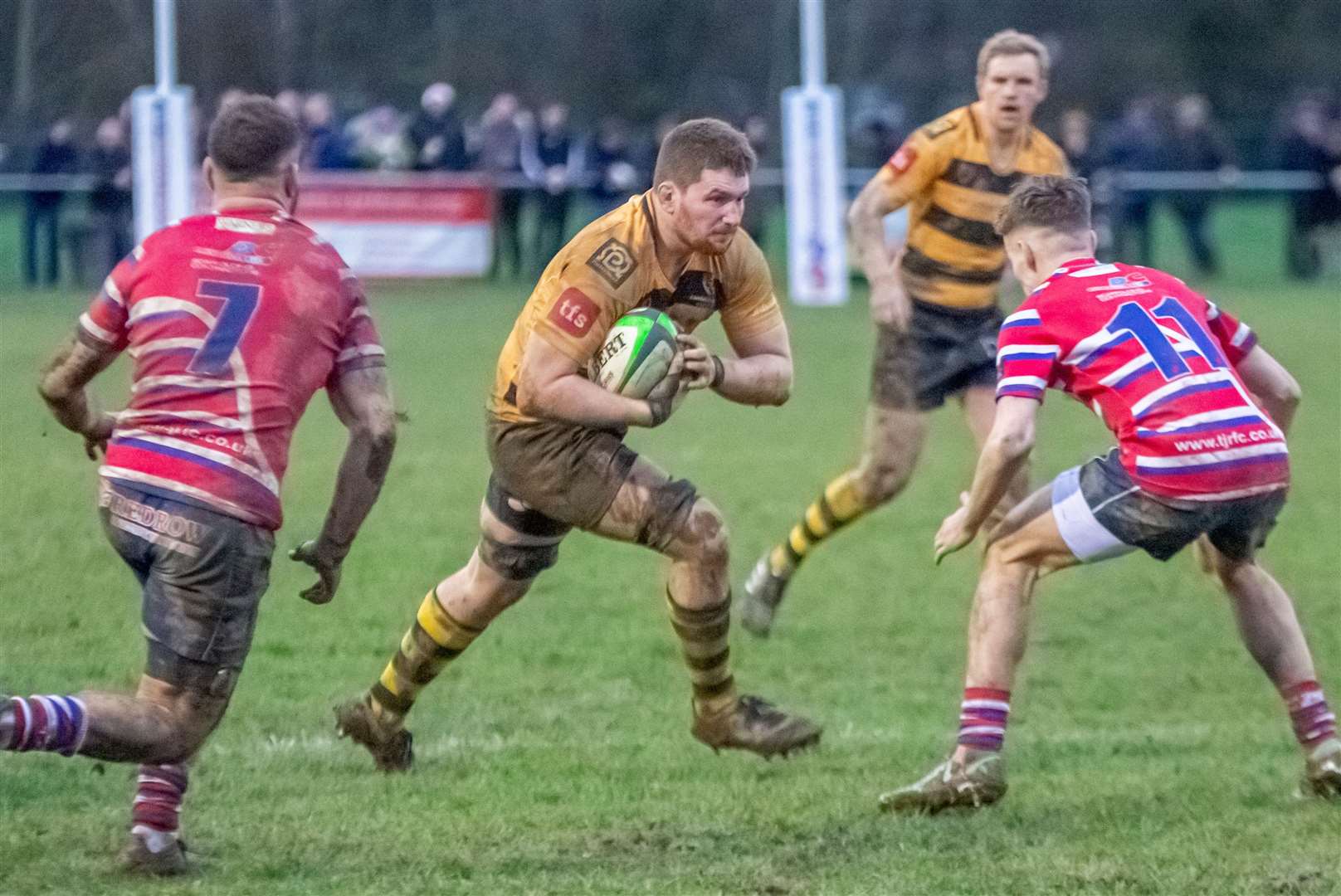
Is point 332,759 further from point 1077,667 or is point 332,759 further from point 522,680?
point 1077,667

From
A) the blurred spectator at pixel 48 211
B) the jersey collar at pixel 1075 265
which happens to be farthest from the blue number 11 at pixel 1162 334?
the blurred spectator at pixel 48 211

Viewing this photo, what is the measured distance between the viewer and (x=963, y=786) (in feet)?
18.2

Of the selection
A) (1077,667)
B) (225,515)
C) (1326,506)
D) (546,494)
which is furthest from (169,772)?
(1326,506)

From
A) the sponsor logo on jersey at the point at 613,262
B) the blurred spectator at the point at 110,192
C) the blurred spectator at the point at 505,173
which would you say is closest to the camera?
the sponsor logo on jersey at the point at 613,262

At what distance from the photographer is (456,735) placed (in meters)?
6.70

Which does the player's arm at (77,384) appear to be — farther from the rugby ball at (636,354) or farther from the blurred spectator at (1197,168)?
the blurred spectator at (1197,168)

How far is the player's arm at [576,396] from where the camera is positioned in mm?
5410

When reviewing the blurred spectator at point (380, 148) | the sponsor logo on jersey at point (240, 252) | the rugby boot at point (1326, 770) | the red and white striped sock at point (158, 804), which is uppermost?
the sponsor logo on jersey at point (240, 252)

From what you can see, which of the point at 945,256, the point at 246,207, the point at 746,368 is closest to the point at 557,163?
the point at 945,256

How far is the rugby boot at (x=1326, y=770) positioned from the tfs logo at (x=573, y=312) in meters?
2.25

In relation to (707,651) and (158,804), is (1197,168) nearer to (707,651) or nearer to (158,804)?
(707,651)

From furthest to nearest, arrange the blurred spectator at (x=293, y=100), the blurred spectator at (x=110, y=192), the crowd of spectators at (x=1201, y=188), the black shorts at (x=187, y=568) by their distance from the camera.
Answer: the crowd of spectators at (x=1201, y=188)
the blurred spectator at (x=110, y=192)
the blurred spectator at (x=293, y=100)
the black shorts at (x=187, y=568)

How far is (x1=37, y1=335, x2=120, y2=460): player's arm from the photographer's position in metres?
4.97

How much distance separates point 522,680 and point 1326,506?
5.14 meters
